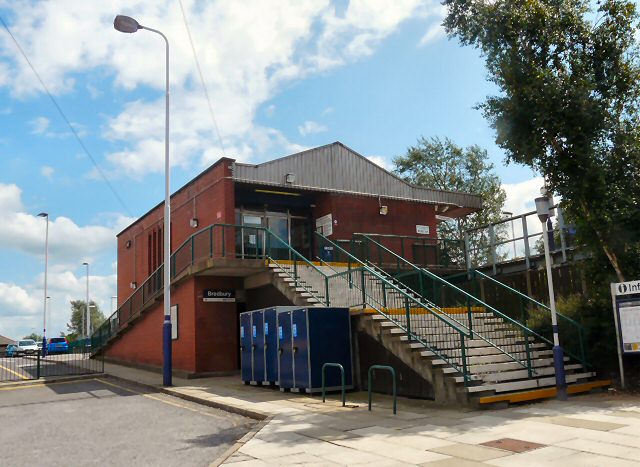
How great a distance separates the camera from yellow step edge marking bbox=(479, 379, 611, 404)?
10406 millimetres

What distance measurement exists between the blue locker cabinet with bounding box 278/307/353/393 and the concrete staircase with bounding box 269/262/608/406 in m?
0.59

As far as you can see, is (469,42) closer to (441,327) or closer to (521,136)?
(521,136)

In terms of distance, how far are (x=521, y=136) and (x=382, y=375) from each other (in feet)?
21.5

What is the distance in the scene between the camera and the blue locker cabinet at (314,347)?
1295 cm

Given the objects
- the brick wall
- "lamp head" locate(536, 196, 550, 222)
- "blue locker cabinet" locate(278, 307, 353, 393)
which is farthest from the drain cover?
the brick wall

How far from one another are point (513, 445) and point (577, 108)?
8532mm

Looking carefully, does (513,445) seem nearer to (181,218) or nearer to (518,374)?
(518,374)

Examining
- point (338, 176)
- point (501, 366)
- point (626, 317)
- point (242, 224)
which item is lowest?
point (501, 366)

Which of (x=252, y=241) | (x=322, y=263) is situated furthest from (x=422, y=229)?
(x=252, y=241)

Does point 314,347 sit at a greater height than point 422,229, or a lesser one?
lesser

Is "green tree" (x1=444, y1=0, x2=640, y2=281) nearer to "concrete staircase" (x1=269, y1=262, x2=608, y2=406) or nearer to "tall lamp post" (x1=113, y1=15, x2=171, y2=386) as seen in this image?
"concrete staircase" (x1=269, y1=262, x2=608, y2=406)

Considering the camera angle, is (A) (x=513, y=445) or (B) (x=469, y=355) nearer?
(A) (x=513, y=445)

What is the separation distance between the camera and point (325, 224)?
2350 cm

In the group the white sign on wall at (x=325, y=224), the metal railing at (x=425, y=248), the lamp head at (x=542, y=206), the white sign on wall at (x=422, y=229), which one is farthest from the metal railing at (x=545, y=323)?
the white sign on wall at (x=422, y=229)
